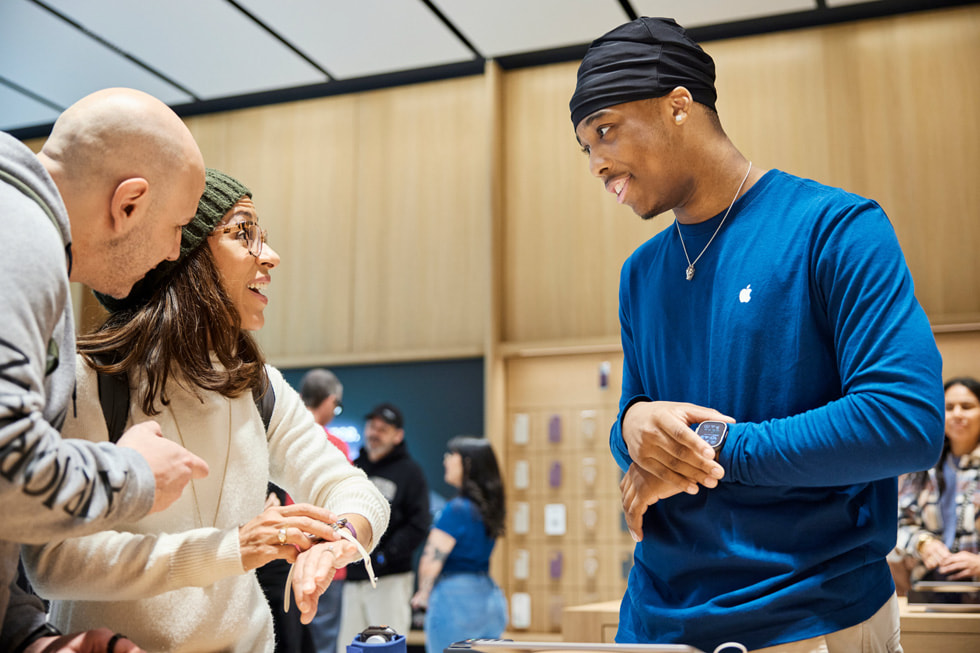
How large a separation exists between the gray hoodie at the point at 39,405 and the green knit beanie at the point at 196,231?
18.3 inches

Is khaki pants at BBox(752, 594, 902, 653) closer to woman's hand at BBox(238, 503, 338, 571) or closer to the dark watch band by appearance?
woman's hand at BBox(238, 503, 338, 571)

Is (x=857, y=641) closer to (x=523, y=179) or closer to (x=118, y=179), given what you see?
(x=118, y=179)

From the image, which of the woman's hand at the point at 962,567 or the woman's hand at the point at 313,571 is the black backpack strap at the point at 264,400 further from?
the woman's hand at the point at 962,567

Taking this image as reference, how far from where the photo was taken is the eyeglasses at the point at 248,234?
5.62 ft

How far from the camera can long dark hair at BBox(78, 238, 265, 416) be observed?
4.79 feet

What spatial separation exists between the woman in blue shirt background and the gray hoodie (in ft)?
13.6

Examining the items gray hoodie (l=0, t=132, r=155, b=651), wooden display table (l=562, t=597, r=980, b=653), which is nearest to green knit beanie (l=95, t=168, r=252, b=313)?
gray hoodie (l=0, t=132, r=155, b=651)

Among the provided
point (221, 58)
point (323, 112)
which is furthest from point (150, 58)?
point (323, 112)

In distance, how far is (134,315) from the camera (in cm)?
154

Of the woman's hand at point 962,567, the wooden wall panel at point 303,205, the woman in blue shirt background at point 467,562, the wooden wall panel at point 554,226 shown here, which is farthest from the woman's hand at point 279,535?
the wooden wall panel at point 303,205

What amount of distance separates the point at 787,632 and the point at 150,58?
23.2ft

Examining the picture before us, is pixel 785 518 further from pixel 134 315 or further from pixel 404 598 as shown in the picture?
pixel 404 598

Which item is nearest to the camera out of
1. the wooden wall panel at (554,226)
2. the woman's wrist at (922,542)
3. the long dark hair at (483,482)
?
the woman's wrist at (922,542)

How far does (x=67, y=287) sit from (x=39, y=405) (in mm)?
145
